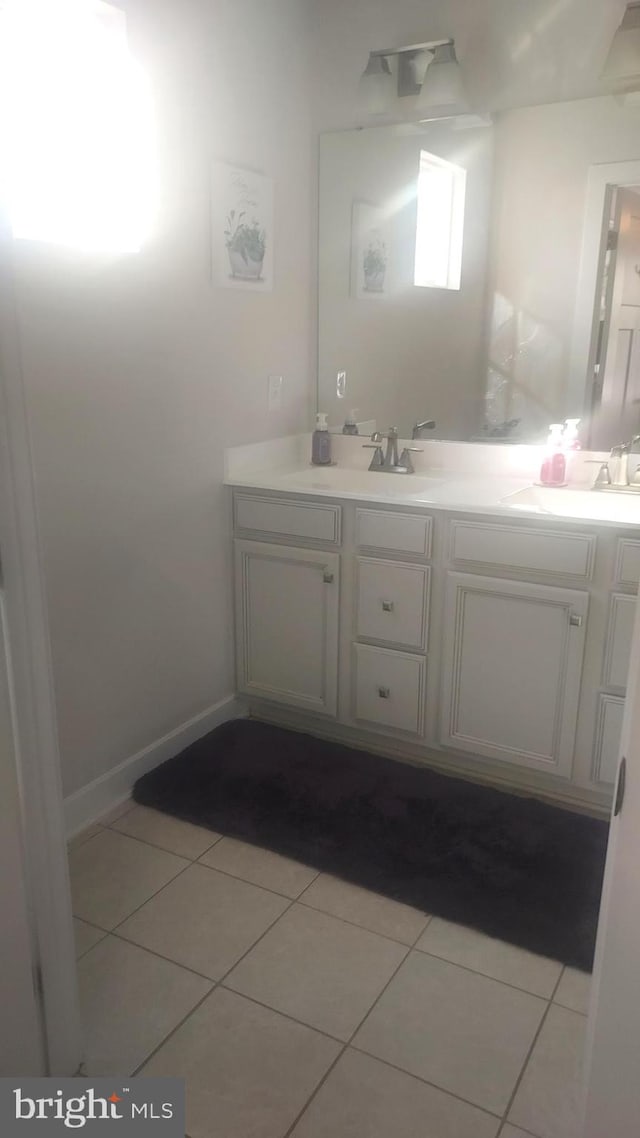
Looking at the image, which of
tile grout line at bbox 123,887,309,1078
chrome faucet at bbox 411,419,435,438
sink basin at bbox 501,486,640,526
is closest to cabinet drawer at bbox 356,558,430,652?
sink basin at bbox 501,486,640,526

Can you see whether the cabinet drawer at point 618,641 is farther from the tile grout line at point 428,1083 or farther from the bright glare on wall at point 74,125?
the bright glare on wall at point 74,125

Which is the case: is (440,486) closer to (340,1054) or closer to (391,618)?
(391,618)

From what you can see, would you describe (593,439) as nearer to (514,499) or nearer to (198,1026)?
(514,499)

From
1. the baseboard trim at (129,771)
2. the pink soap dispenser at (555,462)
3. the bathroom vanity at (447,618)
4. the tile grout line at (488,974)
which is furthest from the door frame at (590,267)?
the tile grout line at (488,974)

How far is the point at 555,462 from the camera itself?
2.57 m

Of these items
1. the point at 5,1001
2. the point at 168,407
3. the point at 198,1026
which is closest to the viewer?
the point at 5,1001

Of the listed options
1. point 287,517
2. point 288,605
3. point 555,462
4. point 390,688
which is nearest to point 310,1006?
point 390,688

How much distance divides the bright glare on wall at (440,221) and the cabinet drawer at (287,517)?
91 cm

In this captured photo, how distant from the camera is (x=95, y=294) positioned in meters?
2.06

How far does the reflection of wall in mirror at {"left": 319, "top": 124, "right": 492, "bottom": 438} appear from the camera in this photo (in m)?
2.71

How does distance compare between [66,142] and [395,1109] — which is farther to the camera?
[66,142]

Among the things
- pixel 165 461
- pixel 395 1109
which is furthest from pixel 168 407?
pixel 395 1109

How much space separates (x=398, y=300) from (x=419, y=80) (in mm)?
674

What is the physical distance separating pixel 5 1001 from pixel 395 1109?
2.36ft
